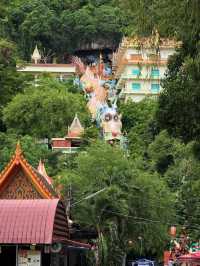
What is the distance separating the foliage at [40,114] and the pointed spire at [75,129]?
142 cm

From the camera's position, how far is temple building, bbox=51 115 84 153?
66.3 m

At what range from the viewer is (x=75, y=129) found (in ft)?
222

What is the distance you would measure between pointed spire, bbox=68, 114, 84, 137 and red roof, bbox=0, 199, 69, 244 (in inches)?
1771

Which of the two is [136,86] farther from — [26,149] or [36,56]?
[26,149]


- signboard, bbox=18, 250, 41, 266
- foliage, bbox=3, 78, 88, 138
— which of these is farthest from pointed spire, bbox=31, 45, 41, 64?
signboard, bbox=18, 250, 41, 266

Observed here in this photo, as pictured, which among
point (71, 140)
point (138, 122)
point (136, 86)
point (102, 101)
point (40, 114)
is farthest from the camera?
point (136, 86)

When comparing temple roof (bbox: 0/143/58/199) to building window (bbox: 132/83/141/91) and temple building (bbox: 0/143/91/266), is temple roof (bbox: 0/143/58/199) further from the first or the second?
building window (bbox: 132/83/141/91)

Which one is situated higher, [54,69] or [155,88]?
[54,69]

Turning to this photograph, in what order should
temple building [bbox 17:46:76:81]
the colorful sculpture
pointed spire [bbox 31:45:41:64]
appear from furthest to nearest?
pointed spire [bbox 31:45:41:64] < temple building [bbox 17:46:76:81] < the colorful sculpture

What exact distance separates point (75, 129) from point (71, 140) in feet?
3.59

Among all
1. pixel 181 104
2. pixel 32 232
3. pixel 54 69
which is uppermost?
pixel 54 69

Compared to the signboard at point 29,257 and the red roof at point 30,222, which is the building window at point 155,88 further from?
the signboard at point 29,257

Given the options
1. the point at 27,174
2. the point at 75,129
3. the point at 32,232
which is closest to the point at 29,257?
the point at 32,232

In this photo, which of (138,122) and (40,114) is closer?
(40,114)
